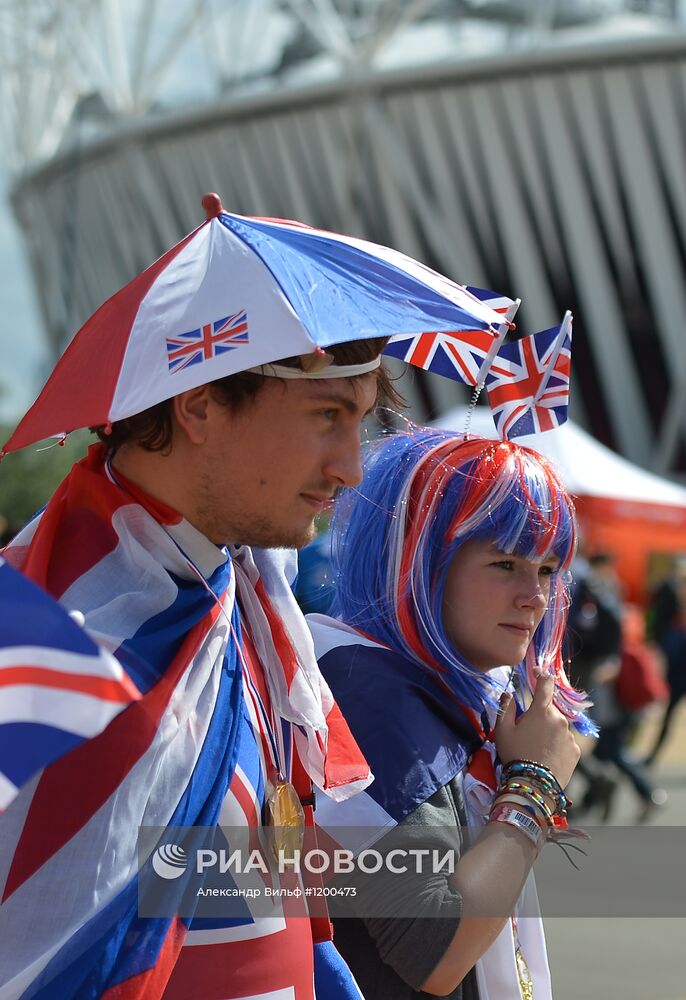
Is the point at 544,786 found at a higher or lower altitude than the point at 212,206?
lower

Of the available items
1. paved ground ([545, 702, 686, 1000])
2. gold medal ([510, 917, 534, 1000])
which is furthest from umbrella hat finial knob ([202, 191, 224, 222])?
paved ground ([545, 702, 686, 1000])

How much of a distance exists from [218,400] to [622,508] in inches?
627

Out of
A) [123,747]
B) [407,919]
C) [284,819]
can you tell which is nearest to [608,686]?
[407,919]

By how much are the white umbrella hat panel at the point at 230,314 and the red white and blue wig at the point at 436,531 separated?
0.63 metres

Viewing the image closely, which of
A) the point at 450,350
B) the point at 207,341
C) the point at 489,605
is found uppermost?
the point at 207,341

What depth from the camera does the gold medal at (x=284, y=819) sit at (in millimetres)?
2023

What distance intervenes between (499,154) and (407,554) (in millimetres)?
28285

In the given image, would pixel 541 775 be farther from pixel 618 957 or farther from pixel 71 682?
pixel 618 957

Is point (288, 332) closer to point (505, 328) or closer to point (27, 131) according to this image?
point (505, 328)

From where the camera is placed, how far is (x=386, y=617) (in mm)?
2615

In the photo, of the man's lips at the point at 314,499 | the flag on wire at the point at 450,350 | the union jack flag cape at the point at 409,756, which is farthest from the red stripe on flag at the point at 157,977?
the flag on wire at the point at 450,350

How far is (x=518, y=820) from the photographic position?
7.64 feet

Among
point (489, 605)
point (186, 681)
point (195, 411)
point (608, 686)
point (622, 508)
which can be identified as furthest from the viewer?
point (622, 508)

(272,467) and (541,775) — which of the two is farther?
(541,775)
